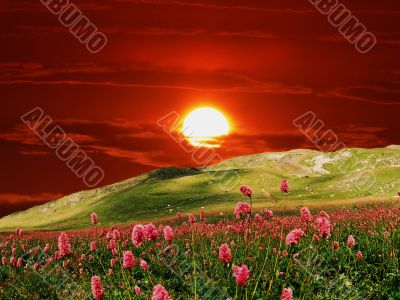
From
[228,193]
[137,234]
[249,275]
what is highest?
[228,193]

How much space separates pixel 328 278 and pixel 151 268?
14.3ft

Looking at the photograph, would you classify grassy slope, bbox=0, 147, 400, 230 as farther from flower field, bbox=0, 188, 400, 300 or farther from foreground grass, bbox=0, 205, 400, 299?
flower field, bbox=0, 188, 400, 300

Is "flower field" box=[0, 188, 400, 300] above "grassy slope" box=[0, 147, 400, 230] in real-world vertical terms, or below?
below

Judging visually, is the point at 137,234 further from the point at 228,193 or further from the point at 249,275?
the point at 228,193

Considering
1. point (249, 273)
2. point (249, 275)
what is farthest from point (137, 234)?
point (249, 275)

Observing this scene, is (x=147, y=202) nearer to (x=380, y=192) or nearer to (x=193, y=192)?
(x=193, y=192)

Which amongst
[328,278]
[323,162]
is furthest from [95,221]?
[323,162]

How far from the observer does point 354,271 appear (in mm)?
11586

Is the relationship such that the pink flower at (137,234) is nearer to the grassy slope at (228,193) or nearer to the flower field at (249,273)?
the flower field at (249,273)

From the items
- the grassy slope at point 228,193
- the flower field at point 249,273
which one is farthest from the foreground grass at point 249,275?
the grassy slope at point 228,193

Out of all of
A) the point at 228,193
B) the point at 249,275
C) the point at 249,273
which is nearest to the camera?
the point at 249,273

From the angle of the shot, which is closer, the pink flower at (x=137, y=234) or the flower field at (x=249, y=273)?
the pink flower at (x=137, y=234)

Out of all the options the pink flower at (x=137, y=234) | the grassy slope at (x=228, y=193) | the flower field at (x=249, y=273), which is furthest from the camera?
the grassy slope at (x=228, y=193)

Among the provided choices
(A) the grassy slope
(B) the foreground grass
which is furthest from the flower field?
(A) the grassy slope
